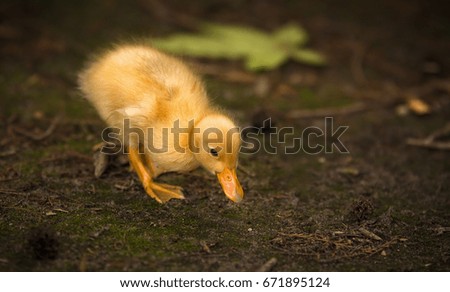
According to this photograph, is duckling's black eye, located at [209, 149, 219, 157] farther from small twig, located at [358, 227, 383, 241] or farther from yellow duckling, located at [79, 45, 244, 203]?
small twig, located at [358, 227, 383, 241]

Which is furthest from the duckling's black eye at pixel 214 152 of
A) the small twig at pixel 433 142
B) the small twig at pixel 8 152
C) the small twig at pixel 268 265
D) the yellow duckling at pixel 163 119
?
the small twig at pixel 433 142

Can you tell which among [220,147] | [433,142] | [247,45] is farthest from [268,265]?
[247,45]


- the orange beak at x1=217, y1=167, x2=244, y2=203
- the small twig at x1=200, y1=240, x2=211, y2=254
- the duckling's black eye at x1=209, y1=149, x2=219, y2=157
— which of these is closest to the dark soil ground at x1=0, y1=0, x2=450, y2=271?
the small twig at x1=200, y1=240, x2=211, y2=254

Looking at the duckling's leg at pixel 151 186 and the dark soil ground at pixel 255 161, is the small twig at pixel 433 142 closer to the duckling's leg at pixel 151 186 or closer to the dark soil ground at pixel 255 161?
the dark soil ground at pixel 255 161

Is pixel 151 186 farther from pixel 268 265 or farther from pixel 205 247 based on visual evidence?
pixel 268 265

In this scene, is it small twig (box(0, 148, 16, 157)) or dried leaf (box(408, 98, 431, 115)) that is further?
dried leaf (box(408, 98, 431, 115))

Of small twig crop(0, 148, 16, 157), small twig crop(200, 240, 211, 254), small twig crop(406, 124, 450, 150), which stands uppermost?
small twig crop(406, 124, 450, 150)
